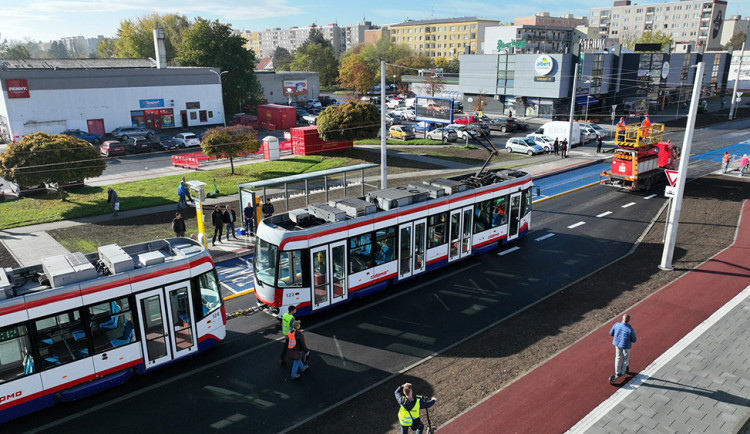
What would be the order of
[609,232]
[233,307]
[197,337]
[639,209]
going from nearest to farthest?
[197,337]
[233,307]
[609,232]
[639,209]

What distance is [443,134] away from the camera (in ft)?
153

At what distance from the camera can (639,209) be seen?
25.4 meters

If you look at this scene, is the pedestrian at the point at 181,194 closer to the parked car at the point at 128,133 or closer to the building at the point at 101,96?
the parked car at the point at 128,133

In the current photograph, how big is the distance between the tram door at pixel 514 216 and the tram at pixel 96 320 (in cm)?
1158

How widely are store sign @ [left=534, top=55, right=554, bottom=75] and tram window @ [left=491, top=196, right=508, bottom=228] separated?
154 feet

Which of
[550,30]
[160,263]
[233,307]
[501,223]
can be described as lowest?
[233,307]

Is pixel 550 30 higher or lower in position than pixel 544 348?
higher

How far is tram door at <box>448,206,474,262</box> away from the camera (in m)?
17.2

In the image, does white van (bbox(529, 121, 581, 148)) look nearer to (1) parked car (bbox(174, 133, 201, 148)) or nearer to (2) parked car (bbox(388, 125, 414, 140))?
(2) parked car (bbox(388, 125, 414, 140))

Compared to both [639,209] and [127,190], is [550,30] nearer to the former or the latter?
[639,209]

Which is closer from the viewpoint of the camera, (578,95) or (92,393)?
(92,393)

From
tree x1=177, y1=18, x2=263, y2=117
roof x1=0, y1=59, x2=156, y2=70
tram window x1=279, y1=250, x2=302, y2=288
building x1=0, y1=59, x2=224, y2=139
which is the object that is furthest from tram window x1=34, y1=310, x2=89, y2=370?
tree x1=177, y1=18, x2=263, y2=117

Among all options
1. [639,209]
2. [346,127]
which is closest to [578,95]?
[346,127]

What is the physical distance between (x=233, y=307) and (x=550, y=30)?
97.2m
